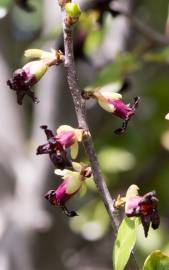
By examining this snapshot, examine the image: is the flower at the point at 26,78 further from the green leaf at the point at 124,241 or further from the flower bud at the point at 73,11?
the green leaf at the point at 124,241

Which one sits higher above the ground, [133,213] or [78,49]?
[78,49]

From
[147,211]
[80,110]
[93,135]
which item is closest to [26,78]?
[80,110]

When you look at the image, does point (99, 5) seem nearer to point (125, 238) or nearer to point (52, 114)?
point (52, 114)

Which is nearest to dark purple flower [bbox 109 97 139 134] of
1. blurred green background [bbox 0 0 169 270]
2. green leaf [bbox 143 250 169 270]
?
green leaf [bbox 143 250 169 270]

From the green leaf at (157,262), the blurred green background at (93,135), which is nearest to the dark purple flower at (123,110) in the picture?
the green leaf at (157,262)

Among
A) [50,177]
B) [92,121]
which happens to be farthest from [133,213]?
[92,121]

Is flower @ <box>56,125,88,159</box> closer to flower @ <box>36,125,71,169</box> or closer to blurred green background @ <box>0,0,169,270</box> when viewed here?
flower @ <box>36,125,71,169</box>
